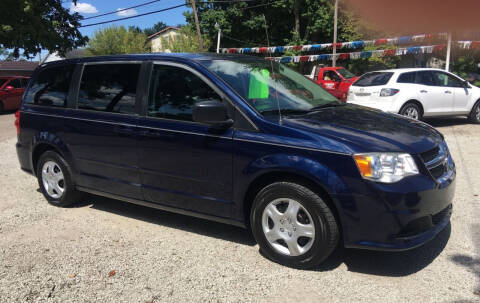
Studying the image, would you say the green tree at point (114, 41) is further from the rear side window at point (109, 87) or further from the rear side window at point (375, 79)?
the rear side window at point (109, 87)

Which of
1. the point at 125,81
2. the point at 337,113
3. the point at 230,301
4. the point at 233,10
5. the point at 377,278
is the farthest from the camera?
the point at 233,10

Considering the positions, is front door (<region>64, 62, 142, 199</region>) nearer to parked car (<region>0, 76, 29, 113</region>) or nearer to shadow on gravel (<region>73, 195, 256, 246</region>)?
shadow on gravel (<region>73, 195, 256, 246</region>)

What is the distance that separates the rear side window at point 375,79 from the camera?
33.4ft

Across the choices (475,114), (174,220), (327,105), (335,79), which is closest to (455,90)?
(475,114)

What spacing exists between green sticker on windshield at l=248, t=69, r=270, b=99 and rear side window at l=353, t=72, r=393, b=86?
6.89 m

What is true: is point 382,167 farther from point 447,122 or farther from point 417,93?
point 447,122

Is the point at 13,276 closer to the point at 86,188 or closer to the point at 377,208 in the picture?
the point at 86,188

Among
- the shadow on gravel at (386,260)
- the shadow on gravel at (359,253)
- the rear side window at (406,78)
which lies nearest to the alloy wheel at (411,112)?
the rear side window at (406,78)

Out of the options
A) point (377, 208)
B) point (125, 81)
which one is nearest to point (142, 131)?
point (125, 81)

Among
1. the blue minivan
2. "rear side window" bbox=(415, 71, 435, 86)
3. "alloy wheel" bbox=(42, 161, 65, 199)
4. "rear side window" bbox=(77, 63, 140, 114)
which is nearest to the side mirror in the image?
the blue minivan

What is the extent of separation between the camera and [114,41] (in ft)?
195

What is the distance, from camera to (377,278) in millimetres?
3295

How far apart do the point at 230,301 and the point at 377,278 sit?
1.17 metres

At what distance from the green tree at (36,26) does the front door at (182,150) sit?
2244 centimetres
